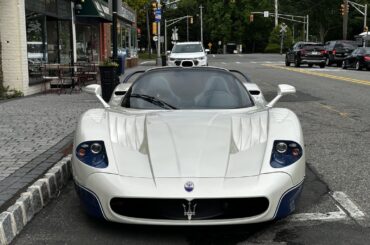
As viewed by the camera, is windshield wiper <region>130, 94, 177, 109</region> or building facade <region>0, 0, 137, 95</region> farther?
building facade <region>0, 0, 137, 95</region>

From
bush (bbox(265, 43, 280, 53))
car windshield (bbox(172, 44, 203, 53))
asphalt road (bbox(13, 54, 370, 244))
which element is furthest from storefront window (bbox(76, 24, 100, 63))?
bush (bbox(265, 43, 280, 53))

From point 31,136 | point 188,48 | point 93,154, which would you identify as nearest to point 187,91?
point 93,154

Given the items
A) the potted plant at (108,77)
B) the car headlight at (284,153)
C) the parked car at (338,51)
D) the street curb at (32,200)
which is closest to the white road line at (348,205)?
the car headlight at (284,153)

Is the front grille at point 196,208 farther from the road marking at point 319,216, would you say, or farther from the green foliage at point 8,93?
the green foliage at point 8,93

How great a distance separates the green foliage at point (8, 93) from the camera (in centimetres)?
1370

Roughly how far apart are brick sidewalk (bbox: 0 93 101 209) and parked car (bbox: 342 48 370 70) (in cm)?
2106

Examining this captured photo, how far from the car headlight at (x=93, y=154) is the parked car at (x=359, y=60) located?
2831 cm

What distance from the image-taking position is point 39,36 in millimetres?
16688

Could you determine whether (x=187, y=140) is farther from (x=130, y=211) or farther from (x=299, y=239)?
(x=299, y=239)

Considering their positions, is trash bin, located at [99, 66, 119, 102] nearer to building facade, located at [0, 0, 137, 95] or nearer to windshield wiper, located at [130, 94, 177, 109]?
building facade, located at [0, 0, 137, 95]

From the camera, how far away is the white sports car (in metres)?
3.84

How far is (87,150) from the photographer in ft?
14.3

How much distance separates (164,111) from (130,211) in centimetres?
142

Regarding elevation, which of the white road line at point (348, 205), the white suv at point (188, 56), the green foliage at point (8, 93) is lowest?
the white road line at point (348, 205)
